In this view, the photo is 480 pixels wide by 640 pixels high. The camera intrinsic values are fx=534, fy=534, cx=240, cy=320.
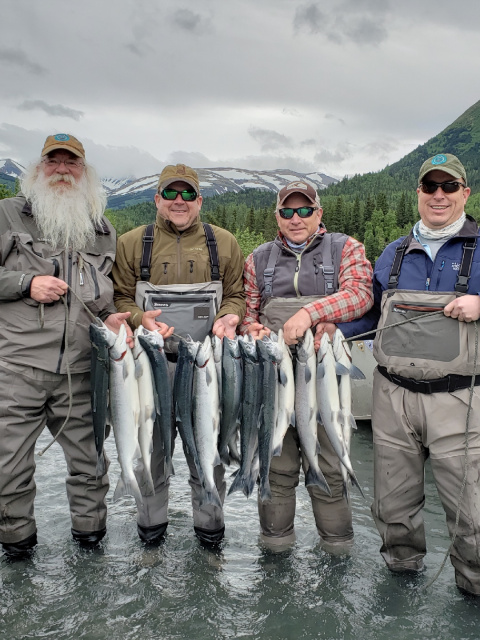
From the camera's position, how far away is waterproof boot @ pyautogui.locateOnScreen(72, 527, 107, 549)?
5.20 meters

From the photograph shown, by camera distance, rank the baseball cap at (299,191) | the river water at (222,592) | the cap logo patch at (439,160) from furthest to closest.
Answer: the baseball cap at (299,191), the cap logo patch at (439,160), the river water at (222,592)

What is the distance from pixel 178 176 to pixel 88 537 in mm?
3575

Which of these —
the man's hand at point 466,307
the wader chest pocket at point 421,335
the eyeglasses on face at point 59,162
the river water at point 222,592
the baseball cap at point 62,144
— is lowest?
the river water at point 222,592

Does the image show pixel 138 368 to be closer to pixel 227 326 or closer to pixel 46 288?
pixel 227 326

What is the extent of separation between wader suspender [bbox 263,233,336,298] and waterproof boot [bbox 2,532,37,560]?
10.5 feet

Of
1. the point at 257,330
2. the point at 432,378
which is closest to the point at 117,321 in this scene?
the point at 257,330

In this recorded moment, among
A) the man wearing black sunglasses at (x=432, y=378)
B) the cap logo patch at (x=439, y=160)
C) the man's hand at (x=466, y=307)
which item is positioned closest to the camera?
the man's hand at (x=466, y=307)

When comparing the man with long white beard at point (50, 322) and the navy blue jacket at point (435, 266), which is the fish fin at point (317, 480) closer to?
the navy blue jacket at point (435, 266)

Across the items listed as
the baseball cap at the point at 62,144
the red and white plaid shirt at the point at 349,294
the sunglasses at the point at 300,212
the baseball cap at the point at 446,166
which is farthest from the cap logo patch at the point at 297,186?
the baseball cap at the point at 62,144

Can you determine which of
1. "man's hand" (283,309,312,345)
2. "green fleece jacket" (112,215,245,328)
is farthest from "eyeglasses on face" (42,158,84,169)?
"man's hand" (283,309,312,345)

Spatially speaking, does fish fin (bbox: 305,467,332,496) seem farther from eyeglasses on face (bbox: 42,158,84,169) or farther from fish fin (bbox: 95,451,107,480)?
eyeglasses on face (bbox: 42,158,84,169)

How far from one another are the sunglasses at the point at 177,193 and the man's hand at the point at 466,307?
2.45 metres

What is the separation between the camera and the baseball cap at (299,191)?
4730mm

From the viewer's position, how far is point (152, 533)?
17.0ft
